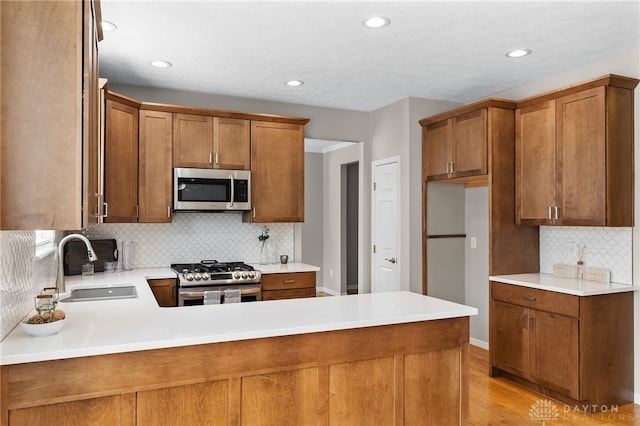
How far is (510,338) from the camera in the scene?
3943mm

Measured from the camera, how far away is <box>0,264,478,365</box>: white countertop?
1.76 m

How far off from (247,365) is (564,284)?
2.73 metres

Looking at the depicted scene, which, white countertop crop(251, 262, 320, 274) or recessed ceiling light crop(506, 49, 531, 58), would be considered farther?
white countertop crop(251, 262, 320, 274)

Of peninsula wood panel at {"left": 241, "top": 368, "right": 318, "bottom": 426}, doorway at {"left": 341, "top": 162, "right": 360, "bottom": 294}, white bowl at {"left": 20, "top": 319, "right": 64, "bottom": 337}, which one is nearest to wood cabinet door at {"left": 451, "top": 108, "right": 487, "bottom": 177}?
peninsula wood panel at {"left": 241, "top": 368, "right": 318, "bottom": 426}

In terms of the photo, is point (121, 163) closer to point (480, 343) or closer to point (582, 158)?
point (582, 158)

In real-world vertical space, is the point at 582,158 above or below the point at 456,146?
below

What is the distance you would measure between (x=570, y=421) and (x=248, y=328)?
102 inches

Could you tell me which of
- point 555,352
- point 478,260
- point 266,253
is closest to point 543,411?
point 555,352

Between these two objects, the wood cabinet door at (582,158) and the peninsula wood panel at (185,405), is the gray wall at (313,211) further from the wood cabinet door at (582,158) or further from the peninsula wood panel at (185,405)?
the peninsula wood panel at (185,405)

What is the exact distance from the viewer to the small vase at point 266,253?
5086 mm

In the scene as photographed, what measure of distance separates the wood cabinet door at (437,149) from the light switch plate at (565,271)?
1288 mm

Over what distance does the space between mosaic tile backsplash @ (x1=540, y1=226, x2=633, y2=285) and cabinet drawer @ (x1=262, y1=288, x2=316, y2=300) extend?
2211 mm

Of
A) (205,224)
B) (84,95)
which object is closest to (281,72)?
(205,224)

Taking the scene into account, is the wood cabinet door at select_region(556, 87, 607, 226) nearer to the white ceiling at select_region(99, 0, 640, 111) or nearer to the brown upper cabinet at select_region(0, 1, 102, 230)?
the white ceiling at select_region(99, 0, 640, 111)
